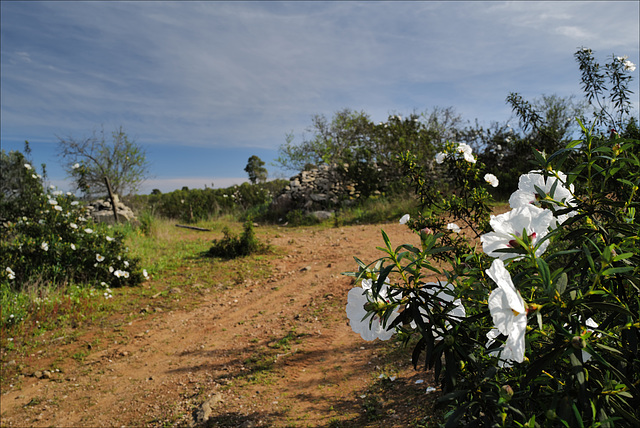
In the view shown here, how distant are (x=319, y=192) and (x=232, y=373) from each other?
9080 millimetres

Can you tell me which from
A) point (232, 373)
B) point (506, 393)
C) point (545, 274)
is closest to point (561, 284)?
point (545, 274)

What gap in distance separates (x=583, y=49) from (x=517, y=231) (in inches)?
212

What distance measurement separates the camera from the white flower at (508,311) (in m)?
0.73

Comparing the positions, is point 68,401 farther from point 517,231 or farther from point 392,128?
point 392,128

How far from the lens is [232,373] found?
3.36m

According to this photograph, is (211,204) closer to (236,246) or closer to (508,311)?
(236,246)

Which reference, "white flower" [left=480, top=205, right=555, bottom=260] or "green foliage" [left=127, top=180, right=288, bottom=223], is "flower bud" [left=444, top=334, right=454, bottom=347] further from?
"green foliage" [left=127, top=180, right=288, bottom=223]

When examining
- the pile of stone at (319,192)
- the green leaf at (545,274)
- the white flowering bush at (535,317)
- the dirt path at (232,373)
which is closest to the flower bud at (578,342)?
the white flowering bush at (535,317)

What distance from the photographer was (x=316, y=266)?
20.0 feet

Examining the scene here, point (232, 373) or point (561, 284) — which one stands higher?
point (561, 284)

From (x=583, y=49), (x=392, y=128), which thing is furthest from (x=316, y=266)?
(x=392, y=128)

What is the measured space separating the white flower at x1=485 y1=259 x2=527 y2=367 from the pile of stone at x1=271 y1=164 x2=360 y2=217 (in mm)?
10401

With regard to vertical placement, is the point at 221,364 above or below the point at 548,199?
below

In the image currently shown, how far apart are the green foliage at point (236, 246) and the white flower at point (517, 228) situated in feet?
21.2
